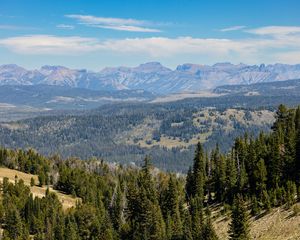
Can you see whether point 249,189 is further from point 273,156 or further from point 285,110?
point 285,110

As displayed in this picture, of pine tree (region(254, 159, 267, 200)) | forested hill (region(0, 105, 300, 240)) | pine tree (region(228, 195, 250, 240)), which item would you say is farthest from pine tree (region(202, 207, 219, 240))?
pine tree (region(254, 159, 267, 200))

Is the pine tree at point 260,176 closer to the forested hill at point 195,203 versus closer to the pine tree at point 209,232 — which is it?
the forested hill at point 195,203

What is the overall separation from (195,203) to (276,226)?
3122 centimetres

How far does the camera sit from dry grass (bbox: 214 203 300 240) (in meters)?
77.9

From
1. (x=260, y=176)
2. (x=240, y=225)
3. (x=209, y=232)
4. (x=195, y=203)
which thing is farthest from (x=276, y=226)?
(x=195, y=203)

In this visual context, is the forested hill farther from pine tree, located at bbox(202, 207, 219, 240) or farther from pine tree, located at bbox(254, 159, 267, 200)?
pine tree, located at bbox(202, 207, 219, 240)

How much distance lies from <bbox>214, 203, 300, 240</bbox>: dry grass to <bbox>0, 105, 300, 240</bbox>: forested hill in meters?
0.38

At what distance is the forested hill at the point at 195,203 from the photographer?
3738 inches

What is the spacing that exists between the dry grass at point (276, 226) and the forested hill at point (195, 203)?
38 centimetres

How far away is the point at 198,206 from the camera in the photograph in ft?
379

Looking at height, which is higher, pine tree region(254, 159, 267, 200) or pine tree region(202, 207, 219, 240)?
pine tree region(254, 159, 267, 200)

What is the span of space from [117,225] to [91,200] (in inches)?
1441

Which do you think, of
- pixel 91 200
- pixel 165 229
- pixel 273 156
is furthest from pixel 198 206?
pixel 91 200

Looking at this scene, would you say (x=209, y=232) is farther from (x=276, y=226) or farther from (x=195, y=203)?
(x=195, y=203)
